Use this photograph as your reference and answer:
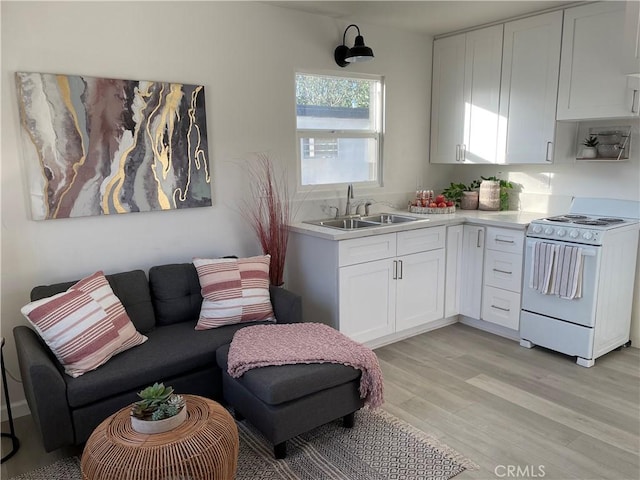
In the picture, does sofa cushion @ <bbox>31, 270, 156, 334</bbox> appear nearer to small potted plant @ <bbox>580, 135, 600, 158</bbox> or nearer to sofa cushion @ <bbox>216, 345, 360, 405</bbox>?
sofa cushion @ <bbox>216, 345, 360, 405</bbox>

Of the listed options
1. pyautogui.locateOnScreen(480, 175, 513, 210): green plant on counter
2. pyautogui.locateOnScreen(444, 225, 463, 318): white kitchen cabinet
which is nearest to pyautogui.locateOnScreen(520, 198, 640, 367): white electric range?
pyautogui.locateOnScreen(444, 225, 463, 318): white kitchen cabinet

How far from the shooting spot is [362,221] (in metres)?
3.81

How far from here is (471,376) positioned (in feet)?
10.3

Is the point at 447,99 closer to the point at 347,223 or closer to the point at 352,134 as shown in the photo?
the point at 352,134

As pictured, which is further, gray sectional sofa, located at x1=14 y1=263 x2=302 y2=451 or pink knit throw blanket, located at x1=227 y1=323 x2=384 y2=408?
pink knit throw blanket, located at x1=227 y1=323 x2=384 y2=408

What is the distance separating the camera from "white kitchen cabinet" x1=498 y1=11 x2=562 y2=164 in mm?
3559

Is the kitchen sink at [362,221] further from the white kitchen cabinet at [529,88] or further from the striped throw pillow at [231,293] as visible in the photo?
the white kitchen cabinet at [529,88]

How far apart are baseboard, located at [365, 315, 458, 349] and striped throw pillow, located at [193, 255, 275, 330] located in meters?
0.98

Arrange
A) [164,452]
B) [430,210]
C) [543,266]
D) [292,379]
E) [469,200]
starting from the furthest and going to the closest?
[469,200] < [430,210] < [543,266] < [292,379] < [164,452]

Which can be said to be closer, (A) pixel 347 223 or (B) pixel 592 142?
(B) pixel 592 142

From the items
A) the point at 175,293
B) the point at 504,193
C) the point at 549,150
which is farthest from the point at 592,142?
the point at 175,293

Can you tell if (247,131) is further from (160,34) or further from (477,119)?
(477,119)

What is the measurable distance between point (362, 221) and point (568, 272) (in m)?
1.50

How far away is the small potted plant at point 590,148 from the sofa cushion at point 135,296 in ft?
10.7
